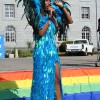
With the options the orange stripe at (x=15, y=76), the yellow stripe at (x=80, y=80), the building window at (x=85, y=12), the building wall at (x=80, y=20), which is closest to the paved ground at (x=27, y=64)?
the orange stripe at (x=15, y=76)

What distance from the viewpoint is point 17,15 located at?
42.6 metres

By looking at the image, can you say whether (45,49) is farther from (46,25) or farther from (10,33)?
(10,33)

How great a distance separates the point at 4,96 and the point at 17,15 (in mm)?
35961

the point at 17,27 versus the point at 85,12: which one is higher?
the point at 85,12

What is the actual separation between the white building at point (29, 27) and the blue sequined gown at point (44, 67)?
3556cm

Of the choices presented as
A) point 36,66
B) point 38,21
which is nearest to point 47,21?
point 38,21

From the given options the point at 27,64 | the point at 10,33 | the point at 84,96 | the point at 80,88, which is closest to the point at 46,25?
the point at 84,96

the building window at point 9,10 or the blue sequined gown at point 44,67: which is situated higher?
the building window at point 9,10

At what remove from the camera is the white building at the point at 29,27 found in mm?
42344

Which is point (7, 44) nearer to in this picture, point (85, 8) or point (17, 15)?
point (17, 15)

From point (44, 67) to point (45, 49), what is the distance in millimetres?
246

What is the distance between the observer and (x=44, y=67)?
5.19 meters

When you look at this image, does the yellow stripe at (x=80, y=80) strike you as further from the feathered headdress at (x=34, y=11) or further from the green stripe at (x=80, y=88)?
the feathered headdress at (x=34, y=11)

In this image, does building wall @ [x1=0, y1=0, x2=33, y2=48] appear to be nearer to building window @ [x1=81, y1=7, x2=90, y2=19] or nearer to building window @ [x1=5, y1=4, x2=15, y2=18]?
building window @ [x1=5, y1=4, x2=15, y2=18]
